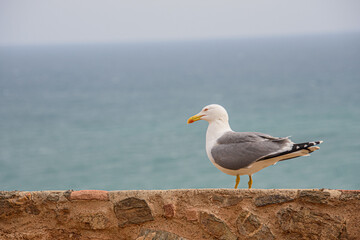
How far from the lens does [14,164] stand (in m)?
57.3

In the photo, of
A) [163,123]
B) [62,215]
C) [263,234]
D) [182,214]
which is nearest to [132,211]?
[182,214]

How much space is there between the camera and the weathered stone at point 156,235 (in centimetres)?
432

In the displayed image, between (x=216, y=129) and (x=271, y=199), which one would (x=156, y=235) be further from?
(x=216, y=129)

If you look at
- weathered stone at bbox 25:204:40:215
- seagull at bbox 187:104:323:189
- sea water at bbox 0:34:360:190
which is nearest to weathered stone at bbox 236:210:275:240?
seagull at bbox 187:104:323:189

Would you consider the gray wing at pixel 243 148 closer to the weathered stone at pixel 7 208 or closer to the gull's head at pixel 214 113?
the gull's head at pixel 214 113

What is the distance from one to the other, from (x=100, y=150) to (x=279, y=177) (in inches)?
866

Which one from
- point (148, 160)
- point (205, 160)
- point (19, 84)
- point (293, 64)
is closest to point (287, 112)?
point (205, 160)

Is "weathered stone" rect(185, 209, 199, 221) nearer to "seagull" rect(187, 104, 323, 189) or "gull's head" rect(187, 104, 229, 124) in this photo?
"seagull" rect(187, 104, 323, 189)

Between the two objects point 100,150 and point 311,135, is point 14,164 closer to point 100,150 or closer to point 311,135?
point 100,150

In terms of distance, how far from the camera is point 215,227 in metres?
4.28

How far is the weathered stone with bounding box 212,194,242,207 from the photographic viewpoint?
4267 millimetres

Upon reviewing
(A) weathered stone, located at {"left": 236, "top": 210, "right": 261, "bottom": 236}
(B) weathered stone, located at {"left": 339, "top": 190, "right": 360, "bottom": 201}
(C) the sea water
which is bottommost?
(A) weathered stone, located at {"left": 236, "top": 210, "right": 261, "bottom": 236}

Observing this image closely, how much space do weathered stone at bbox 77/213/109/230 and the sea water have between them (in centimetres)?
3625

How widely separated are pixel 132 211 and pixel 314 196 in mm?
1522
